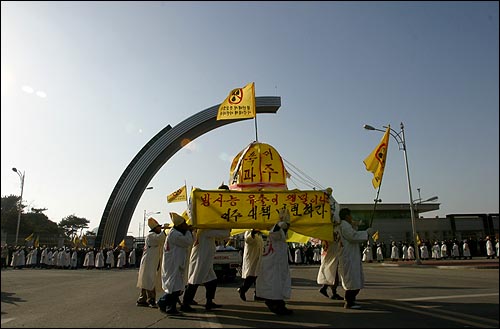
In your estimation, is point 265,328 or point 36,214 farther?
point 36,214

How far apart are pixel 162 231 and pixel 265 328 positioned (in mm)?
3930

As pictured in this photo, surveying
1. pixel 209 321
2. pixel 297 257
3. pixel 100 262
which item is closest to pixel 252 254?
pixel 209 321

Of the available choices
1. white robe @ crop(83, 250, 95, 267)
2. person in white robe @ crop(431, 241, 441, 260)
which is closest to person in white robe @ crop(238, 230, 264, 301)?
white robe @ crop(83, 250, 95, 267)

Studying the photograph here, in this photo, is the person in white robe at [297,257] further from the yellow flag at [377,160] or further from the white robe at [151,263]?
the white robe at [151,263]

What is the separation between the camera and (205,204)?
7.84 metres

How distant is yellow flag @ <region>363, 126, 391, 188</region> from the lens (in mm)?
9398

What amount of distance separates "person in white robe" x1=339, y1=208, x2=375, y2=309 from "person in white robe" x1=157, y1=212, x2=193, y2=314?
301 cm

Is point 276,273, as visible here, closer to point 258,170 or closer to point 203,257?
point 203,257

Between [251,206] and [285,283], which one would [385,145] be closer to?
[251,206]

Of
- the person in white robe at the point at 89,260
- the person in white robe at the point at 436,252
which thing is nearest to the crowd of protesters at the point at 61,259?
the person in white robe at the point at 89,260

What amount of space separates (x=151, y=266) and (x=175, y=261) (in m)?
1.12

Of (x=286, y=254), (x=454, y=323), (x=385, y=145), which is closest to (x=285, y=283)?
(x=286, y=254)

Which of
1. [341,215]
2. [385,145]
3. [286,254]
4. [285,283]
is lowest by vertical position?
[285,283]

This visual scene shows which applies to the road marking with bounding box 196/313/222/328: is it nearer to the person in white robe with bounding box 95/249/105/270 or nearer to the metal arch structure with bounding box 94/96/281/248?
the person in white robe with bounding box 95/249/105/270
